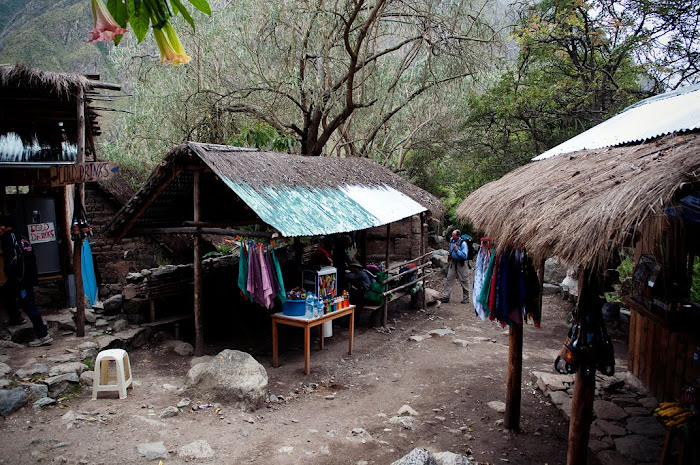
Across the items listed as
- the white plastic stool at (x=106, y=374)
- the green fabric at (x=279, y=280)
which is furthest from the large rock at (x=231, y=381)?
the green fabric at (x=279, y=280)

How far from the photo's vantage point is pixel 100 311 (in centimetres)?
814

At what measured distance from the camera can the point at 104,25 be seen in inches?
65.8

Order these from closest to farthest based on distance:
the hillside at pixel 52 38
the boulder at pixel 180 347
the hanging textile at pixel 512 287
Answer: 1. the hanging textile at pixel 512 287
2. the boulder at pixel 180 347
3. the hillside at pixel 52 38

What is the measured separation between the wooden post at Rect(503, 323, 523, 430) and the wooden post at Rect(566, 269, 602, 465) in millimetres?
1269

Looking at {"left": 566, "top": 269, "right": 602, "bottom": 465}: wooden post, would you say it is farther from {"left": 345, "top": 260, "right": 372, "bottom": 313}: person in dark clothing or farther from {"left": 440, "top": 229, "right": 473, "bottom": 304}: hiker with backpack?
{"left": 440, "top": 229, "right": 473, "bottom": 304}: hiker with backpack

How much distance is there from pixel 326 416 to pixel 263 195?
10.5 feet

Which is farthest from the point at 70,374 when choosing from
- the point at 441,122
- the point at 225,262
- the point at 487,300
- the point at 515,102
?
the point at 441,122

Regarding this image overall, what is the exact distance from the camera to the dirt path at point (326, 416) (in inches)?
189

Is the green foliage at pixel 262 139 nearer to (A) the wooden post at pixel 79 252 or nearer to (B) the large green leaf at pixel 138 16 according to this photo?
(A) the wooden post at pixel 79 252

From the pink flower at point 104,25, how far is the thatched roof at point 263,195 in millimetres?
4768

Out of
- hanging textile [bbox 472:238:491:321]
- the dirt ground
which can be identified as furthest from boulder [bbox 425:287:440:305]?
hanging textile [bbox 472:238:491:321]

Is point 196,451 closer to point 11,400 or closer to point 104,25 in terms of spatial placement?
point 11,400

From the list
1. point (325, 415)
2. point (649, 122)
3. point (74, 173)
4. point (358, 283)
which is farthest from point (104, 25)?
point (358, 283)

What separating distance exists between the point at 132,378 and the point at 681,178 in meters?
6.50
